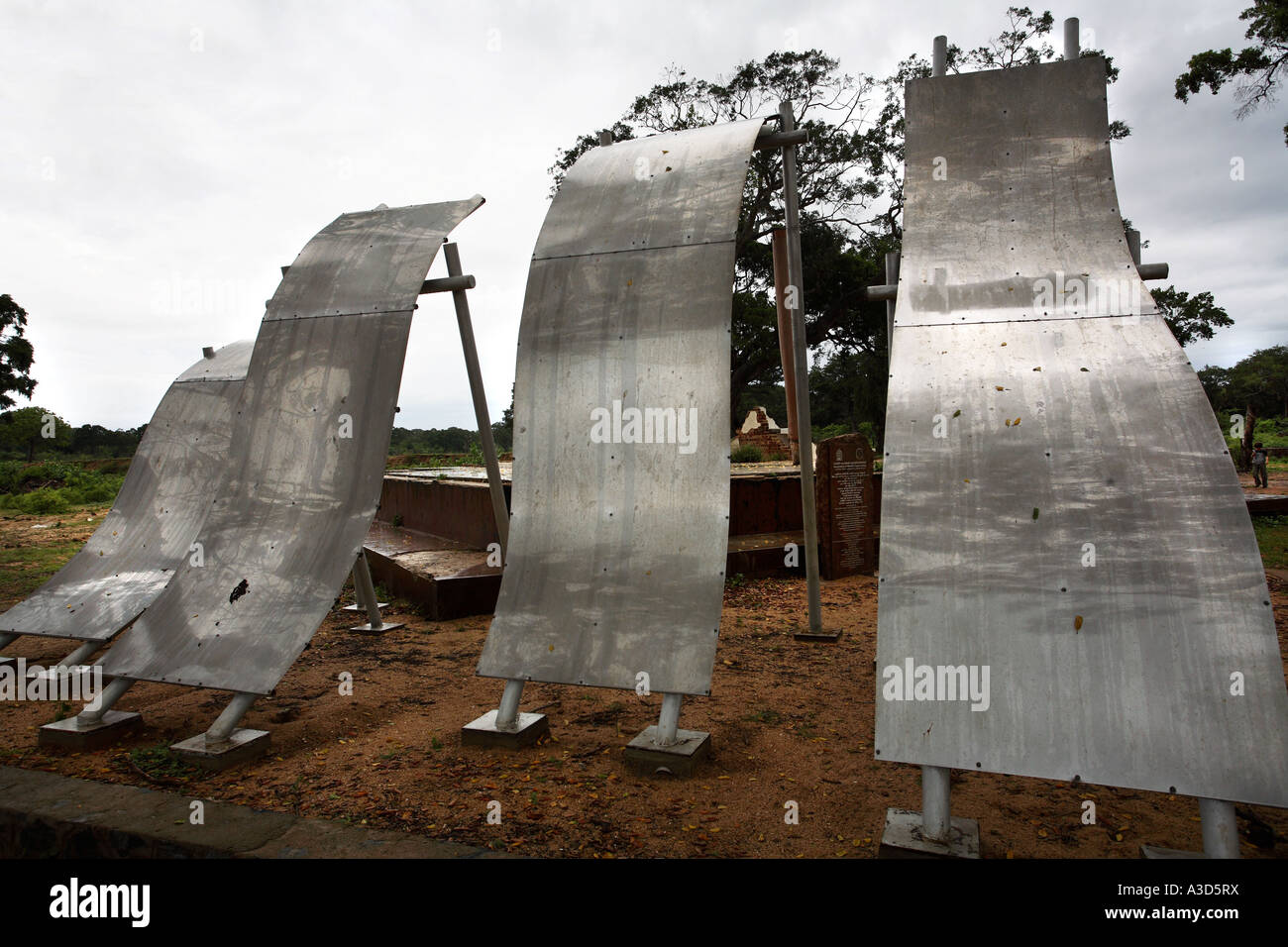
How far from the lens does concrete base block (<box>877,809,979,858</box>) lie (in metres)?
2.50

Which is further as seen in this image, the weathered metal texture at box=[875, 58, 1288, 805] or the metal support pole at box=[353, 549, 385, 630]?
the metal support pole at box=[353, 549, 385, 630]

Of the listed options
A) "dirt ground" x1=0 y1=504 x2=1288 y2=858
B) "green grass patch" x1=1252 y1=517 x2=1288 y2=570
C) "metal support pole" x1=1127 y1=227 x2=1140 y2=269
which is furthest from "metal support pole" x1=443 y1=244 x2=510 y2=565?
"green grass patch" x1=1252 y1=517 x2=1288 y2=570

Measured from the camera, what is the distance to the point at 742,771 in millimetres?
3455

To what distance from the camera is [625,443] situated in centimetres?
382

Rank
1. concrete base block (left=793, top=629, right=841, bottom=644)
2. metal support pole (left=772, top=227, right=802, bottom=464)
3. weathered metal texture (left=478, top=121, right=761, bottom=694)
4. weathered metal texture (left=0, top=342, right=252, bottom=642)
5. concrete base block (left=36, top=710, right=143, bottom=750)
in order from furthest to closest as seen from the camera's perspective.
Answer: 1. concrete base block (left=793, top=629, right=841, bottom=644)
2. metal support pole (left=772, top=227, right=802, bottom=464)
3. weathered metal texture (left=0, top=342, right=252, bottom=642)
4. concrete base block (left=36, top=710, right=143, bottom=750)
5. weathered metal texture (left=478, top=121, right=761, bottom=694)

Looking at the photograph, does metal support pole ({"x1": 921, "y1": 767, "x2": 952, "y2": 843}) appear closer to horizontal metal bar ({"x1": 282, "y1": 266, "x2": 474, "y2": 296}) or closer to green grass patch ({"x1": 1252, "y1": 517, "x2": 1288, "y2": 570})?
horizontal metal bar ({"x1": 282, "y1": 266, "x2": 474, "y2": 296})

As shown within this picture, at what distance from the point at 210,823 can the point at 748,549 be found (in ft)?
19.4

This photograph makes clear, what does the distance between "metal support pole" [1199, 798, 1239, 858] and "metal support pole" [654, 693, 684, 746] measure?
187 cm

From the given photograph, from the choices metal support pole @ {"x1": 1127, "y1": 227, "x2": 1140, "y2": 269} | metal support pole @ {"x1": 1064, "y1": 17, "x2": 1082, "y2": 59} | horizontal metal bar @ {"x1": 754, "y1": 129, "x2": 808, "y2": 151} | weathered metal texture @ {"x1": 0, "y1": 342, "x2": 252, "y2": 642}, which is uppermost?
metal support pole @ {"x1": 1064, "y1": 17, "x2": 1082, "y2": 59}

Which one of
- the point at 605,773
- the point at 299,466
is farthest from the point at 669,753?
the point at 299,466
